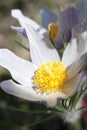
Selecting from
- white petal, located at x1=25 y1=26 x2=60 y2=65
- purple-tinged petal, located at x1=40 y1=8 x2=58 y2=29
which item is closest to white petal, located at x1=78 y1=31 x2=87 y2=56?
white petal, located at x1=25 y1=26 x2=60 y2=65

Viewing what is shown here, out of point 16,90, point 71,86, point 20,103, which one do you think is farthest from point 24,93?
point 20,103

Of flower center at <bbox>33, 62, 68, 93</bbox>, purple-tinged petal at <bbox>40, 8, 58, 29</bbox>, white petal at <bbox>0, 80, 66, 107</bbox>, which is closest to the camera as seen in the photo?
white petal at <bbox>0, 80, 66, 107</bbox>

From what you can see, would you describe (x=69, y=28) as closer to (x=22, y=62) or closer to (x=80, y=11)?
(x=80, y=11)

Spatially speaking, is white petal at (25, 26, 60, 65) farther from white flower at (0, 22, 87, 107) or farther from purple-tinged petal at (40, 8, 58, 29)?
purple-tinged petal at (40, 8, 58, 29)

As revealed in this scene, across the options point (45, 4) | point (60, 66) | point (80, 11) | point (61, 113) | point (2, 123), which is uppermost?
point (80, 11)

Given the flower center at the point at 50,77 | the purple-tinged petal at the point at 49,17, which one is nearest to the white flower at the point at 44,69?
the flower center at the point at 50,77

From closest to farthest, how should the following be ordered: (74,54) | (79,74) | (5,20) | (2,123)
A: (79,74)
(74,54)
(2,123)
(5,20)

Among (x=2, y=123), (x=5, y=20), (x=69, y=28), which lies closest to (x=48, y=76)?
(x=69, y=28)
